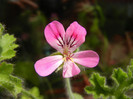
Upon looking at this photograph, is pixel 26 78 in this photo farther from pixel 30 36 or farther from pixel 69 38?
pixel 69 38

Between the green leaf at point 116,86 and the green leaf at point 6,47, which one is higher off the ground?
the green leaf at point 6,47

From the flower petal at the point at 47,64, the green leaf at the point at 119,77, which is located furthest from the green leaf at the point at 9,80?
the green leaf at the point at 119,77

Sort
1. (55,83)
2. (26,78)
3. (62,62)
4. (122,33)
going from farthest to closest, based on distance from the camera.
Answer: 1. (122,33)
2. (55,83)
3. (26,78)
4. (62,62)

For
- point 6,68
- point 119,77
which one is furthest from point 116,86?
point 6,68

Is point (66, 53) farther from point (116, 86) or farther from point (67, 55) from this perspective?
point (116, 86)

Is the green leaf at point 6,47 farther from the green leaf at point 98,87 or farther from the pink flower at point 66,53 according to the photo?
the green leaf at point 98,87

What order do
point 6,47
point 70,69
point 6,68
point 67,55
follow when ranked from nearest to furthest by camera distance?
point 70,69 < point 67,55 < point 6,68 < point 6,47

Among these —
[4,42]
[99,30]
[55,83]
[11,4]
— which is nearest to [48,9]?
[11,4]
